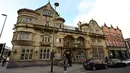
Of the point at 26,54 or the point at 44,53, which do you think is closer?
the point at 26,54

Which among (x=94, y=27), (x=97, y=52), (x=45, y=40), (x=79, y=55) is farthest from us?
(x=94, y=27)

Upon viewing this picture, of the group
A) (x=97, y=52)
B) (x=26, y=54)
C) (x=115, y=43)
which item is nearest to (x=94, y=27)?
(x=97, y=52)

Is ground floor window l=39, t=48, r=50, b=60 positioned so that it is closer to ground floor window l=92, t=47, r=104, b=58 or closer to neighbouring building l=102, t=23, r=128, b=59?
ground floor window l=92, t=47, r=104, b=58

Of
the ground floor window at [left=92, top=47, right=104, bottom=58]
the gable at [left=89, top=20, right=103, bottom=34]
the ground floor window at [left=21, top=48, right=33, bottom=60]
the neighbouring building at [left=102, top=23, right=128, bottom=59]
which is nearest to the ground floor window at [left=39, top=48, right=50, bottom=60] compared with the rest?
the ground floor window at [left=21, top=48, right=33, bottom=60]

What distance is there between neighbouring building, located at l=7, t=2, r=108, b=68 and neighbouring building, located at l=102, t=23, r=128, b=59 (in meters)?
3.51

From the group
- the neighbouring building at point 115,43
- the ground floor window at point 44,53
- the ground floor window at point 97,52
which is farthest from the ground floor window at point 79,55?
the neighbouring building at point 115,43

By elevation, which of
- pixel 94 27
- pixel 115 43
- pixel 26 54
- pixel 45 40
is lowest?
pixel 26 54

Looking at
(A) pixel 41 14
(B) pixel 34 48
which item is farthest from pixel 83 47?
(A) pixel 41 14

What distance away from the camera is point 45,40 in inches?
820

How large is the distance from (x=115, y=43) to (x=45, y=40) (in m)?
27.6

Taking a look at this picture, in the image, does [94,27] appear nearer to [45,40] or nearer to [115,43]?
[115,43]

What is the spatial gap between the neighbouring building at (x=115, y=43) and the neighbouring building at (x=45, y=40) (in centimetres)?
351

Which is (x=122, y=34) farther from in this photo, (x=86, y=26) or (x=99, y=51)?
(x=86, y=26)

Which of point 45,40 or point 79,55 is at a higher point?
point 45,40
